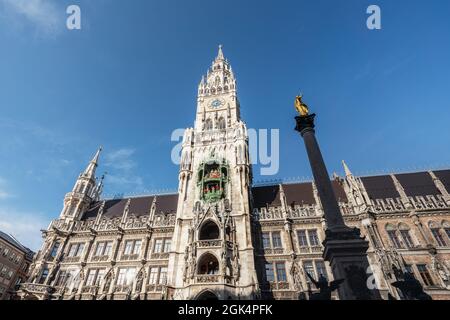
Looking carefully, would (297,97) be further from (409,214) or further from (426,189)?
(426,189)

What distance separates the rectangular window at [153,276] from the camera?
2667cm

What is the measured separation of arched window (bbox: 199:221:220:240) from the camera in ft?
88.6

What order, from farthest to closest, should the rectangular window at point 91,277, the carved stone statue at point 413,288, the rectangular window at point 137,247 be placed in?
the rectangular window at point 137,247 → the rectangular window at point 91,277 → the carved stone statue at point 413,288

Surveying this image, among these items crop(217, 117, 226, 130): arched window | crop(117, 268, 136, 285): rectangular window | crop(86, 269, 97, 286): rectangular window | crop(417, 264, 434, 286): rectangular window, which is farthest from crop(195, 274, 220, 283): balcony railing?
crop(217, 117, 226, 130): arched window

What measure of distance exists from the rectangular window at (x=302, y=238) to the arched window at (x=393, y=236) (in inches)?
356

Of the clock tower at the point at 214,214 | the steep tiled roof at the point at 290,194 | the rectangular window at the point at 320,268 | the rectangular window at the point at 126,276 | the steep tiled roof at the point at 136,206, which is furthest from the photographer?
the steep tiled roof at the point at 136,206

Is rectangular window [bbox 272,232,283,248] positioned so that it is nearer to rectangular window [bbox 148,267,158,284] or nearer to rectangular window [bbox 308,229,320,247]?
rectangular window [bbox 308,229,320,247]

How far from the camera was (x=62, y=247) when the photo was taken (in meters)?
31.3

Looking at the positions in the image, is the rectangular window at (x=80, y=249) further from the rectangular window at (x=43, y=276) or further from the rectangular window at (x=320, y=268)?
the rectangular window at (x=320, y=268)

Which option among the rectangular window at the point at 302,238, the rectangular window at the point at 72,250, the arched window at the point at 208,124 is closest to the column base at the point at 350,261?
the rectangular window at the point at 302,238

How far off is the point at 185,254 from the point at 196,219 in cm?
392

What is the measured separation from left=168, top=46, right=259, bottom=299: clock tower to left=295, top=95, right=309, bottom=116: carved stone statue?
14227mm

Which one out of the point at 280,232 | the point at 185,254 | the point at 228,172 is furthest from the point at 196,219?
the point at 280,232

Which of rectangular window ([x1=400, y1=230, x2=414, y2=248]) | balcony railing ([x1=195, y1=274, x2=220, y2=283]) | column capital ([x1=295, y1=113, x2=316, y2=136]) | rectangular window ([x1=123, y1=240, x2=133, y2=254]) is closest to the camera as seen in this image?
column capital ([x1=295, y1=113, x2=316, y2=136])
